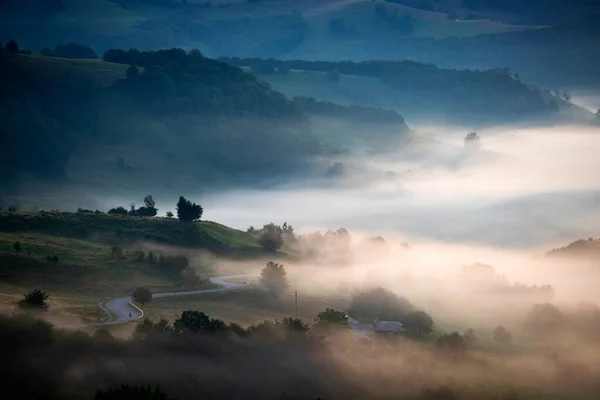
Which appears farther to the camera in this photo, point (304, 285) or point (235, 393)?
point (304, 285)

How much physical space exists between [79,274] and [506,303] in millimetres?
83045

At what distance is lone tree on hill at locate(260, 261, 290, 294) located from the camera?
16725cm

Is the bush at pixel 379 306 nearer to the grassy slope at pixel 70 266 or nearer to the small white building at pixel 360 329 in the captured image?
the small white building at pixel 360 329

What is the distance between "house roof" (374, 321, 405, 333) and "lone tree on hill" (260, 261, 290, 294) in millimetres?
24046

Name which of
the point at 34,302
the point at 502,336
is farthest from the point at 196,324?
the point at 502,336

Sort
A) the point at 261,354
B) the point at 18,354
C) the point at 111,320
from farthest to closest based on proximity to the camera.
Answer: the point at 111,320
the point at 261,354
the point at 18,354

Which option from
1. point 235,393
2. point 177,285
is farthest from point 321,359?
point 177,285

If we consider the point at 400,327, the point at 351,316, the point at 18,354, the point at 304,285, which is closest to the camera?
the point at 18,354

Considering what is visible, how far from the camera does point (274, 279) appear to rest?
557ft

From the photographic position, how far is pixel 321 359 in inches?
4648

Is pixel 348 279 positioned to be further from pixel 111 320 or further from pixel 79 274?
pixel 111 320

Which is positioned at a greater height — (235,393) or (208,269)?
(208,269)

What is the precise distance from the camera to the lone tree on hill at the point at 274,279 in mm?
167250

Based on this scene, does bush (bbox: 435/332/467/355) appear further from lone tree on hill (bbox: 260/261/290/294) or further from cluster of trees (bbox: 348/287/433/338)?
lone tree on hill (bbox: 260/261/290/294)
